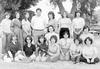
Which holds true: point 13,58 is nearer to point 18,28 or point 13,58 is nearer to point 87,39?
point 18,28

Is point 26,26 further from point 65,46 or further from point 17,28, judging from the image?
point 65,46

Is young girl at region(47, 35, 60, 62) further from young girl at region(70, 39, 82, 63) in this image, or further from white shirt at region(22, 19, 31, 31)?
white shirt at region(22, 19, 31, 31)

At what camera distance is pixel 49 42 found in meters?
6.62

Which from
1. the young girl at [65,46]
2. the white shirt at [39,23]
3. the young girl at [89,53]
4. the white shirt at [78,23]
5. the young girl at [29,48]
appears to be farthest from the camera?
the white shirt at [78,23]

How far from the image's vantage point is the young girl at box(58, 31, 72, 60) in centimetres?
656

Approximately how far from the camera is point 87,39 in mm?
6188

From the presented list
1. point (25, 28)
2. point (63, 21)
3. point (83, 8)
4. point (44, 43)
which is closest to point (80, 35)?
point (63, 21)

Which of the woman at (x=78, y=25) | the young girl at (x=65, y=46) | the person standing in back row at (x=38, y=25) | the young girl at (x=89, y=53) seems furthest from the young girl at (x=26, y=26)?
the young girl at (x=89, y=53)

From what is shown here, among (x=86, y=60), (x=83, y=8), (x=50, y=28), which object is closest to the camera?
(x=86, y=60)

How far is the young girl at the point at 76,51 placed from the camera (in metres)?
6.24

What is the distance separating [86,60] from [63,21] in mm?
1413

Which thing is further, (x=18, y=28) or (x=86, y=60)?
(x=18, y=28)

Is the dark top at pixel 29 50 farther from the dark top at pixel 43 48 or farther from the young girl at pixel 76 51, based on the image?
the young girl at pixel 76 51

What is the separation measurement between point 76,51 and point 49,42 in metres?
0.79
